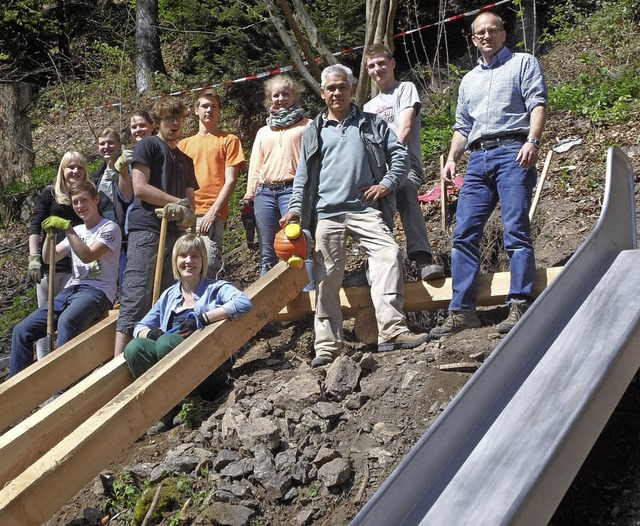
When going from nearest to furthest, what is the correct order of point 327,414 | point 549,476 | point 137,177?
point 549,476, point 327,414, point 137,177

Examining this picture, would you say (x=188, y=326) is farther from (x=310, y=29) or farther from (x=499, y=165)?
(x=310, y=29)

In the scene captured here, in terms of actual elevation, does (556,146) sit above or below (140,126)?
below

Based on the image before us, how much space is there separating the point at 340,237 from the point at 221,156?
143 cm

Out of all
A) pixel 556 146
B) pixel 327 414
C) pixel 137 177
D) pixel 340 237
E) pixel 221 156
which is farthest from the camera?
pixel 556 146

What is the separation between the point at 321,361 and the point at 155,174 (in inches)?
69.7

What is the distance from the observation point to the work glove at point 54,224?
18.5 ft

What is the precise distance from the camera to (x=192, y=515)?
3.96 meters

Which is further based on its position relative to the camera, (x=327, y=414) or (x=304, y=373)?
(x=304, y=373)

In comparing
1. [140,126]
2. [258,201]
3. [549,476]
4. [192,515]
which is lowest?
[192,515]

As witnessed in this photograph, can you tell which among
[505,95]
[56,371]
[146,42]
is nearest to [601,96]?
[505,95]

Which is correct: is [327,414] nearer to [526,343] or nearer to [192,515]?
[192,515]

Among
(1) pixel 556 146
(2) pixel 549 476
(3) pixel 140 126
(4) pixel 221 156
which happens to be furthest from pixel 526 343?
(1) pixel 556 146

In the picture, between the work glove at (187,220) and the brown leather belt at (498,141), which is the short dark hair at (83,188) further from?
the brown leather belt at (498,141)

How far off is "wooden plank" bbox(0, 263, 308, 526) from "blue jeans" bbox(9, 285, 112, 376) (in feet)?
4.07
